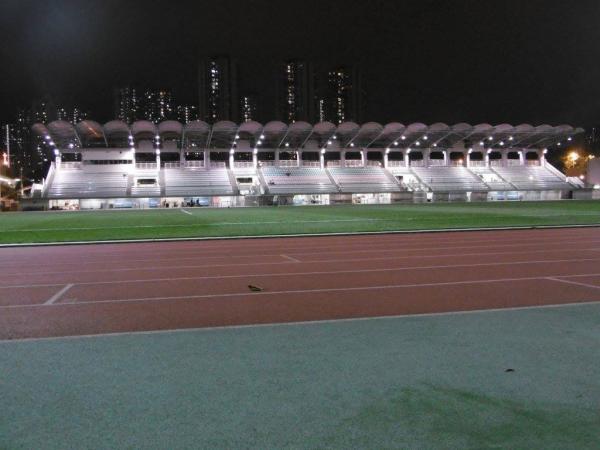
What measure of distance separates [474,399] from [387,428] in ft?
2.97

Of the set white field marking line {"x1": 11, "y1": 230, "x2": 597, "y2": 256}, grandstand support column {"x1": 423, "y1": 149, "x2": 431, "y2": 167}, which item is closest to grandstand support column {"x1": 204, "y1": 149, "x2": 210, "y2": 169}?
grandstand support column {"x1": 423, "y1": 149, "x2": 431, "y2": 167}

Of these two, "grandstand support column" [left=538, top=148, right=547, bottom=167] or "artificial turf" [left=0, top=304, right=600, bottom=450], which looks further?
"grandstand support column" [left=538, top=148, right=547, bottom=167]

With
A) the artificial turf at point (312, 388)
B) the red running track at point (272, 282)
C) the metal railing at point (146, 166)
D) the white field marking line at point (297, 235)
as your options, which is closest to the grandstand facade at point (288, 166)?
the metal railing at point (146, 166)

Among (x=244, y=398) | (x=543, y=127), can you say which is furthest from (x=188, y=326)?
(x=543, y=127)

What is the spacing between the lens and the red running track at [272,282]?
7598 mm

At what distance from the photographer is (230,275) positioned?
1157 cm

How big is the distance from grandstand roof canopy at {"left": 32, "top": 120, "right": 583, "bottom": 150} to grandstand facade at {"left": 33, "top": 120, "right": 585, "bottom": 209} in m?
0.15

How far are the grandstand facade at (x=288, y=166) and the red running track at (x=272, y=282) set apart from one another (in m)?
52.7

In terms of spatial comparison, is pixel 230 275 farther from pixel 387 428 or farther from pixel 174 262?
pixel 387 428

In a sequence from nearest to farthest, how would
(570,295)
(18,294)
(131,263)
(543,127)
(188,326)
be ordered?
(188,326), (570,295), (18,294), (131,263), (543,127)

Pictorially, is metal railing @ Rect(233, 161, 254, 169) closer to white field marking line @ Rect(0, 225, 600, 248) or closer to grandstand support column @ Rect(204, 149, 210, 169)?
grandstand support column @ Rect(204, 149, 210, 169)

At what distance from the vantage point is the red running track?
7598mm

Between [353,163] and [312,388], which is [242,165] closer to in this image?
[353,163]

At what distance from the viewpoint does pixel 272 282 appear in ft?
34.7
